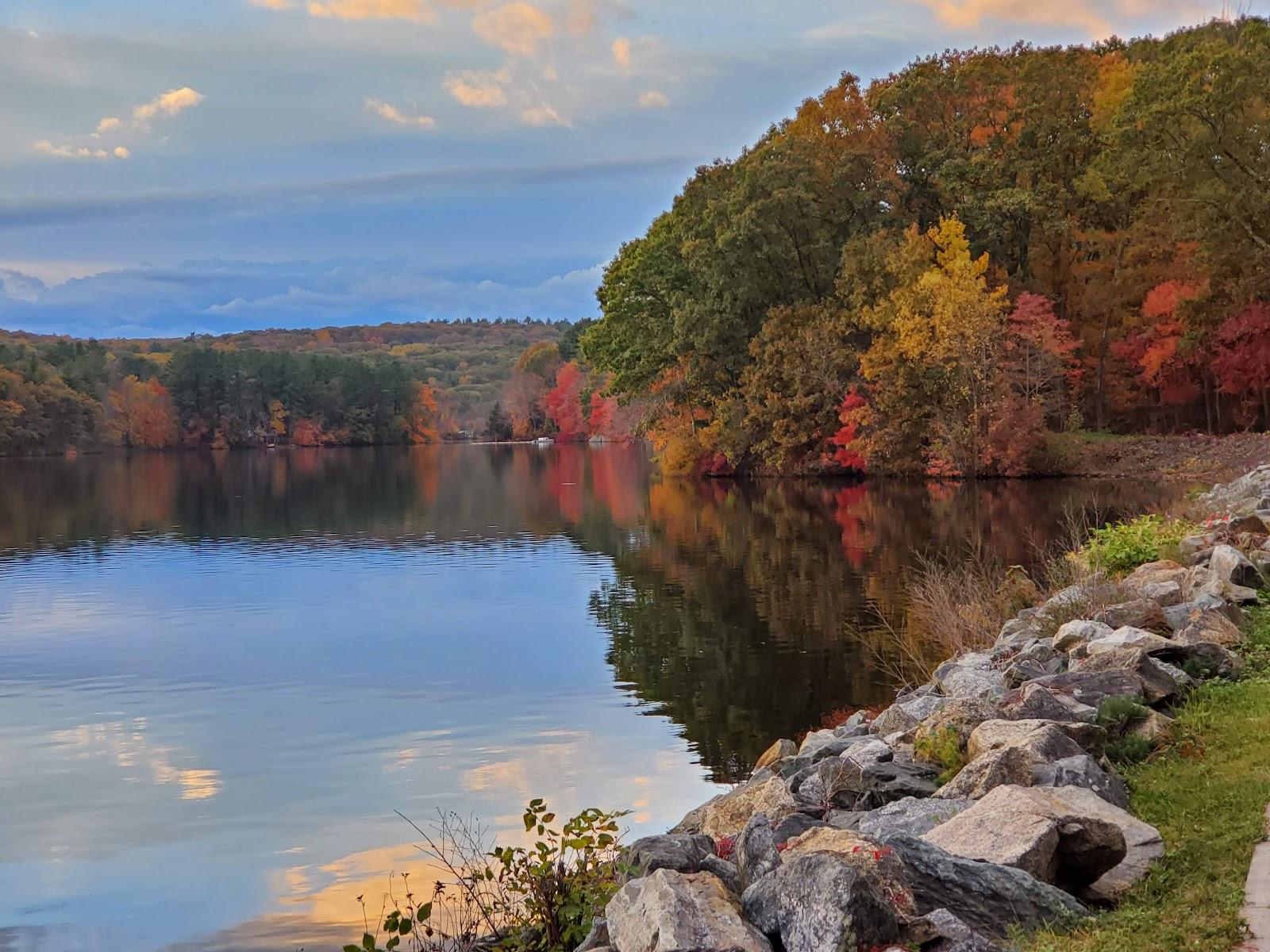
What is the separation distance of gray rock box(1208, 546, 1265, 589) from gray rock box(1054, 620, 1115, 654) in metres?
2.20

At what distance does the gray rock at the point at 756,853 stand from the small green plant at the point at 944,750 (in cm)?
249

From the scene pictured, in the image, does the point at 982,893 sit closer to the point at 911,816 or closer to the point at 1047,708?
the point at 911,816

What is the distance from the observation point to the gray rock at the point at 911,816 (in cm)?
750

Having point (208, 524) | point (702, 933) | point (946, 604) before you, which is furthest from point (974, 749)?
point (208, 524)

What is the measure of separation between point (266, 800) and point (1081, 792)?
9058 millimetres

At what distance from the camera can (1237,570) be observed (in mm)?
13461

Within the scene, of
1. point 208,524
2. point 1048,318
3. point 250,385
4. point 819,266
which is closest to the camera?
point 208,524

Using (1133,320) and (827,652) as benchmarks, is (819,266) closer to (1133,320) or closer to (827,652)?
(1133,320)

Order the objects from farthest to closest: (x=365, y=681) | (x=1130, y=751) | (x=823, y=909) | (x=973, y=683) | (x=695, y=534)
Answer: (x=695, y=534), (x=365, y=681), (x=973, y=683), (x=1130, y=751), (x=823, y=909)

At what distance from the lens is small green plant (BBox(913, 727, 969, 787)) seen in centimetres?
906

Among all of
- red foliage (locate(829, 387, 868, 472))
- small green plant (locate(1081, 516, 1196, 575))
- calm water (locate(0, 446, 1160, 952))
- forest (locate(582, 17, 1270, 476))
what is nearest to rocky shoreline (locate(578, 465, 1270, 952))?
calm water (locate(0, 446, 1160, 952))

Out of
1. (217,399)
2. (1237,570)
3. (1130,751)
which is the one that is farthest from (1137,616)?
(217,399)

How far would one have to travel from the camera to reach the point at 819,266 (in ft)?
187

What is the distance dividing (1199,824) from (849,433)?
156 ft
